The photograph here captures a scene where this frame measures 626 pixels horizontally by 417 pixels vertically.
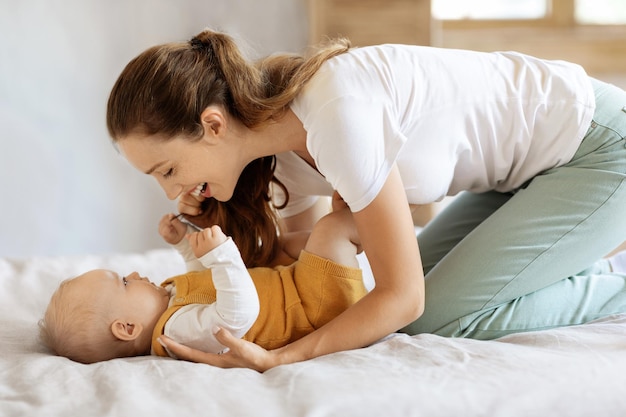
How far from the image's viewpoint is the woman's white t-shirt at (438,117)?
1381 millimetres

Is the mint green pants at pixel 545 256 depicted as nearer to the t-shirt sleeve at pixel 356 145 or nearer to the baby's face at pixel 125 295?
the t-shirt sleeve at pixel 356 145

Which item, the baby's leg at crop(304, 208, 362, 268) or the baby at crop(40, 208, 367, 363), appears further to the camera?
the baby's leg at crop(304, 208, 362, 268)

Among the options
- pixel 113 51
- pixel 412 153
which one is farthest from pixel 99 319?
pixel 113 51

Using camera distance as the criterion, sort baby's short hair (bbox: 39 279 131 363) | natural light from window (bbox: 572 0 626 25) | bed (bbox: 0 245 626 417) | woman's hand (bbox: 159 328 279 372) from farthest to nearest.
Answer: natural light from window (bbox: 572 0 626 25) < baby's short hair (bbox: 39 279 131 363) < woman's hand (bbox: 159 328 279 372) < bed (bbox: 0 245 626 417)

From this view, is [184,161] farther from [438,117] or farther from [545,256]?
[545,256]

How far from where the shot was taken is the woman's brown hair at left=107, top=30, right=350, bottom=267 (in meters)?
1.43

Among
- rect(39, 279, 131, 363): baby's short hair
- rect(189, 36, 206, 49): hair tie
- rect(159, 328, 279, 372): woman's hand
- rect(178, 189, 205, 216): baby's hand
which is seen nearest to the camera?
rect(159, 328, 279, 372): woman's hand

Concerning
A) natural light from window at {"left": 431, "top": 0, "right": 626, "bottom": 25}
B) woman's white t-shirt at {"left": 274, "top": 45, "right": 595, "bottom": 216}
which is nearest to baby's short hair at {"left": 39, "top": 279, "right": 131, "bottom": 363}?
woman's white t-shirt at {"left": 274, "top": 45, "right": 595, "bottom": 216}

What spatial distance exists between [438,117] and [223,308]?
562mm

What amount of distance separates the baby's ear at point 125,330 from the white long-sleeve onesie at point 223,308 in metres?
0.06

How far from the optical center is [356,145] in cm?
135

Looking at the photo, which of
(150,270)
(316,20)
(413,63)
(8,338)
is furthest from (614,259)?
(316,20)

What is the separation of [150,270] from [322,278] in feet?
2.12

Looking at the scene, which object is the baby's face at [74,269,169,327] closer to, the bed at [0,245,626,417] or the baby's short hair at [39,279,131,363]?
the baby's short hair at [39,279,131,363]
